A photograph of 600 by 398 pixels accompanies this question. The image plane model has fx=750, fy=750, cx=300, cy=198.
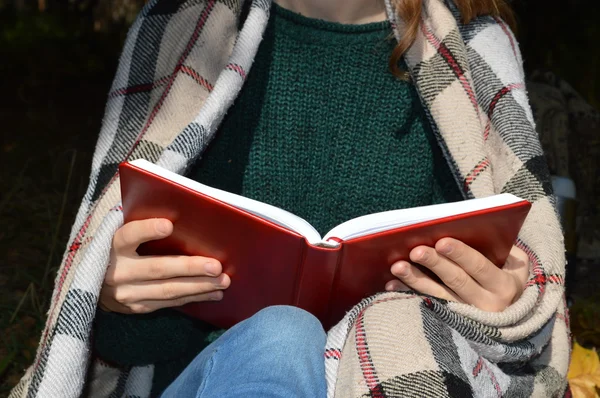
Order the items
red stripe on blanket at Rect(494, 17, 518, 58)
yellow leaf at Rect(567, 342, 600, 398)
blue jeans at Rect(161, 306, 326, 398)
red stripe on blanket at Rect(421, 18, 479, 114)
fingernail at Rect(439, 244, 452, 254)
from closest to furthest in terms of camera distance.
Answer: blue jeans at Rect(161, 306, 326, 398), fingernail at Rect(439, 244, 452, 254), red stripe on blanket at Rect(421, 18, 479, 114), red stripe on blanket at Rect(494, 17, 518, 58), yellow leaf at Rect(567, 342, 600, 398)

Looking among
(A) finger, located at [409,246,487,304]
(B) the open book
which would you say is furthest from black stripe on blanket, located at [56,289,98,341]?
(A) finger, located at [409,246,487,304]

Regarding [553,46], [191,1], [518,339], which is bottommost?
[553,46]

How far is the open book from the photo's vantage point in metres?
0.95

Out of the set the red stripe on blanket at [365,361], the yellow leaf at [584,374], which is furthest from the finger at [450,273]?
the yellow leaf at [584,374]

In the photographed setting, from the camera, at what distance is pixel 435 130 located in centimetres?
133

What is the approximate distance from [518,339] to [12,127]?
8.38ft

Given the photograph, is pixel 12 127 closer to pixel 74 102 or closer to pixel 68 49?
pixel 74 102

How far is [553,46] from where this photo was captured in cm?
362

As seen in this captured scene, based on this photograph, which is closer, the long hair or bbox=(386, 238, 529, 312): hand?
bbox=(386, 238, 529, 312): hand

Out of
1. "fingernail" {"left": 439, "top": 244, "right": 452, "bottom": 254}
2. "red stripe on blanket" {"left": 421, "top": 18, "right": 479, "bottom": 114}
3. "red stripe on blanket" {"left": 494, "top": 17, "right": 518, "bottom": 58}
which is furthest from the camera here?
"red stripe on blanket" {"left": 494, "top": 17, "right": 518, "bottom": 58}

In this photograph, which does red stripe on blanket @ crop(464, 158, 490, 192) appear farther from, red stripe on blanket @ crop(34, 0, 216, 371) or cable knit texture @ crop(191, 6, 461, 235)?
red stripe on blanket @ crop(34, 0, 216, 371)

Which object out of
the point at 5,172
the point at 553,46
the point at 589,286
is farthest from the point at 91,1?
the point at 589,286

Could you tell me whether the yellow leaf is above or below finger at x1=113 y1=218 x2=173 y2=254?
below

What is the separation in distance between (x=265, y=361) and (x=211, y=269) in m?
0.17
